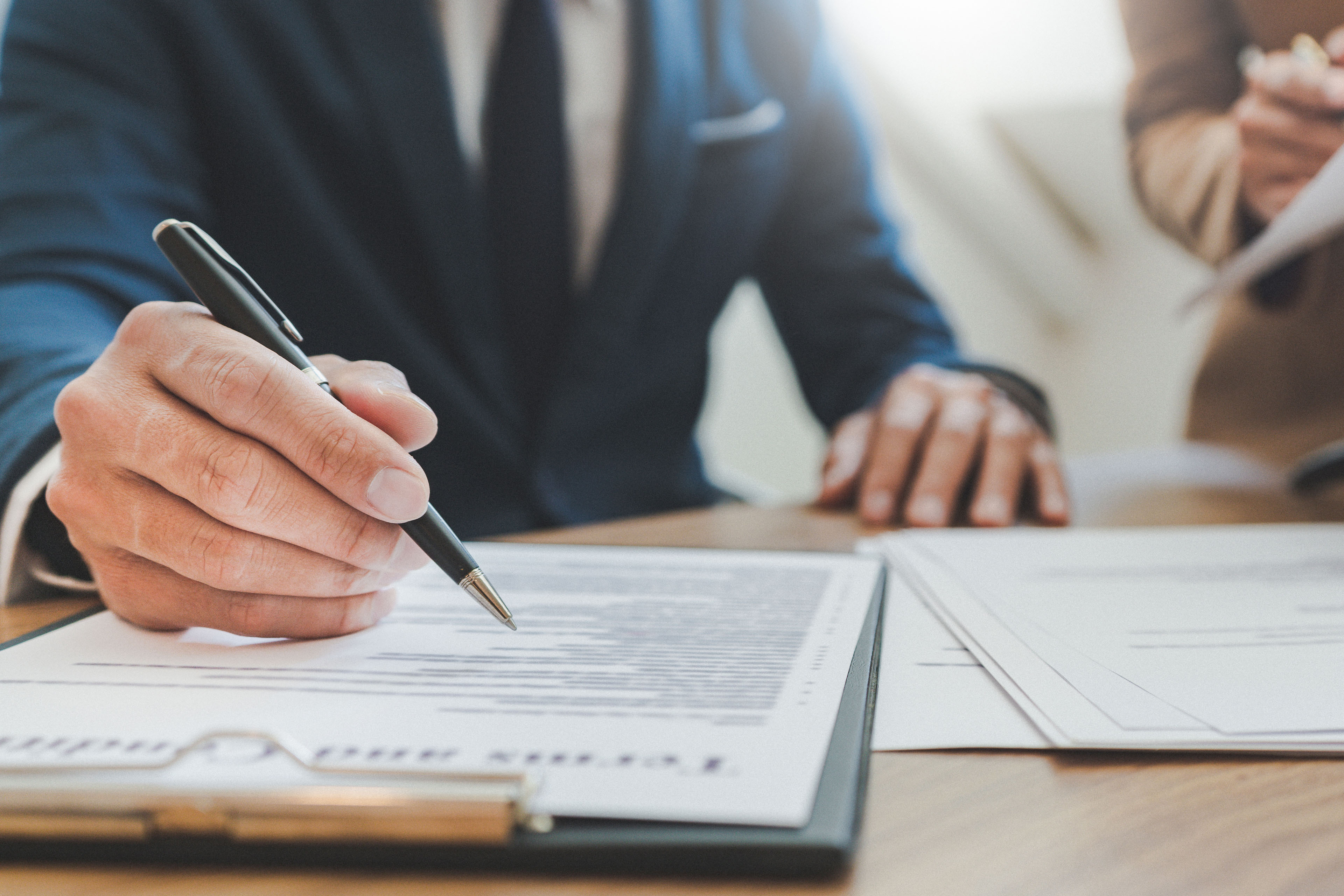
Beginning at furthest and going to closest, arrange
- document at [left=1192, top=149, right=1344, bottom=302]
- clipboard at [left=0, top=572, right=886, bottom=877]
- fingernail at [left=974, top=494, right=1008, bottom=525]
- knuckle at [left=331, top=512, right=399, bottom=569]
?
1. fingernail at [left=974, top=494, right=1008, bottom=525]
2. document at [left=1192, top=149, right=1344, bottom=302]
3. knuckle at [left=331, top=512, right=399, bottom=569]
4. clipboard at [left=0, top=572, right=886, bottom=877]

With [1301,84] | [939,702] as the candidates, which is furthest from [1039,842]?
[1301,84]

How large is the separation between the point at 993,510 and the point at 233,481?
391 millimetres

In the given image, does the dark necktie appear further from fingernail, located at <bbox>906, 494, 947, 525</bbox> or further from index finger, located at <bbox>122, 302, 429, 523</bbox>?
index finger, located at <bbox>122, 302, 429, 523</bbox>

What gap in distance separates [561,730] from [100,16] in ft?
1.86

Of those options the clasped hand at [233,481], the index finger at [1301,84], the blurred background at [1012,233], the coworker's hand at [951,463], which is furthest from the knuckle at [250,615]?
the blurred background at [1012,233]

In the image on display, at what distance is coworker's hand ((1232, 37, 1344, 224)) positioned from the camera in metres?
A: 0.46

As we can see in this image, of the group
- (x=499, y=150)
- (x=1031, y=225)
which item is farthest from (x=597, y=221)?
(x=1031, y=225)

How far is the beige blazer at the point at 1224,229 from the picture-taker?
624mm

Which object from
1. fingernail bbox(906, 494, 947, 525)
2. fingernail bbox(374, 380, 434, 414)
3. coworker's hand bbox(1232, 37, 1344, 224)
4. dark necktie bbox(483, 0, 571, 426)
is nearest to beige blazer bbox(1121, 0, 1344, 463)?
coworker's hand bbox(1232, 37, 1344, 224)

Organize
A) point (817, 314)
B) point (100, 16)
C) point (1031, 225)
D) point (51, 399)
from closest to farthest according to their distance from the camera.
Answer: point (51, 399), point (100, 16), point (817, 314), point (1031, 225)

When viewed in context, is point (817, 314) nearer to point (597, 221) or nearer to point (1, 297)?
point (597, 221)

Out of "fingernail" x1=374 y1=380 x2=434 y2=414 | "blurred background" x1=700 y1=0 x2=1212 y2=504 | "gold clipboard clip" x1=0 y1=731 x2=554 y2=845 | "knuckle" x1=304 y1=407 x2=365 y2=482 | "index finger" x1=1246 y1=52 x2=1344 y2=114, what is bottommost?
"blurred background" x1=700 y1=0 x2=1212 y2=504

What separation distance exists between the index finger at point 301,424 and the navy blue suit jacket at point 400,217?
0.17m

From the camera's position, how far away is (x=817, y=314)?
0.80 m
